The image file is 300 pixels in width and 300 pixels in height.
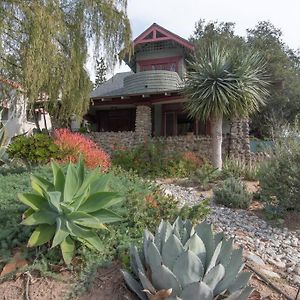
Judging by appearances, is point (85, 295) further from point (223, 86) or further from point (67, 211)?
point (223, 86)

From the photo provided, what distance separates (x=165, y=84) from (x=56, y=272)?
15.3 metres

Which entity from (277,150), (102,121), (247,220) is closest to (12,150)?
(247,220)

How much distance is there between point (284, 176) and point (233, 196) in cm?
118

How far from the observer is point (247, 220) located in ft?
19.5

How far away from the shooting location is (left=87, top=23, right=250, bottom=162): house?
14953 mm

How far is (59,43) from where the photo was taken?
10.2 metres

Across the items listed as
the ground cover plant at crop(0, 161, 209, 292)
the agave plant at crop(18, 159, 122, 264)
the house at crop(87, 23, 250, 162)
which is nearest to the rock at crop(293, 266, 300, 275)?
the ground cover plant at crop(0, 161, 209, 292)

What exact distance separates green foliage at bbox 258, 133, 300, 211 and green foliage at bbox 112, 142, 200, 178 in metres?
5.79

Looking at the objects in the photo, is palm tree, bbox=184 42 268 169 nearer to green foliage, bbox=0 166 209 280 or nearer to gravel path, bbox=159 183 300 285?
gravel path, bbox=159 183 300 285

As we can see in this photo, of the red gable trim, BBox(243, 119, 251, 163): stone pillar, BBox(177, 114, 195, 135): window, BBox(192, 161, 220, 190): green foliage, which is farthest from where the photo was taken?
BBox(177, 114, 195, 135): window

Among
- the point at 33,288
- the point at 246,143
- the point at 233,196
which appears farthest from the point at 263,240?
the point at 246,143

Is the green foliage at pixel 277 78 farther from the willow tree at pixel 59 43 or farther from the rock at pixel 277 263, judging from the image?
the rock at pixel 277 263

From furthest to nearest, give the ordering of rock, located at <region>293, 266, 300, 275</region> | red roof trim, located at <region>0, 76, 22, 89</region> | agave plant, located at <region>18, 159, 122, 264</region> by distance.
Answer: red roof trim, located at <region>0, 76, 22, 89</region>
rock, located at <region>293, 266, 300, 275</region>
agave plant, located at <region>18, 159, 122, 264</region>

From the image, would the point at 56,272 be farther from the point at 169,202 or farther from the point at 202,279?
the point at 169,202
